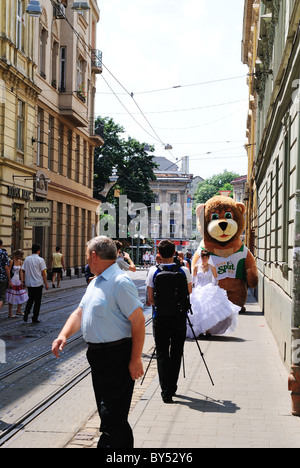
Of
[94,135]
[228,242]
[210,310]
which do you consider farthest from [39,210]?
[94,135]

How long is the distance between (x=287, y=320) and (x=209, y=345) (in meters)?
Answer: 3.16

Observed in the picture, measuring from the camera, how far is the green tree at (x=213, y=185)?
117438 millimetres

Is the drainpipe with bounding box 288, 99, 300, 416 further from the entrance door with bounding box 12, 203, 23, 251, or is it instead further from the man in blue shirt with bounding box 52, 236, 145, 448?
the entrance door with bounding box 12, 203, 23, 251

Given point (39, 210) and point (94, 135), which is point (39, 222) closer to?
point (39, 210)

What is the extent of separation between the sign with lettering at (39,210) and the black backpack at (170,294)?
58.1 ft

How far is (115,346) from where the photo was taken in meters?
4.79

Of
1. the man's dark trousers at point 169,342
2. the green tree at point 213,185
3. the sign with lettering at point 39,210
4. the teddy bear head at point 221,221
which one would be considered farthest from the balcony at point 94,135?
the green tree at point 213,185

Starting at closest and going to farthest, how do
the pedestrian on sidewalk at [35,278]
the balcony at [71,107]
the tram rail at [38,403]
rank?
the tram rail at [38,403], the pedestrian on sidewalk at [35,278], the balcony at [71,107]

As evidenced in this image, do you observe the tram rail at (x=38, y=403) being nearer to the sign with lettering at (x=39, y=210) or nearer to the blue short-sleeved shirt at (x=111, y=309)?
the blue short-sleeved shirt at (x=111, y=309)

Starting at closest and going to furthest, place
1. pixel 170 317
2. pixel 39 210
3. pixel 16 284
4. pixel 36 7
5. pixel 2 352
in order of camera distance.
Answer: pixel 170 317
pixel 2 352
pixel 16 284
pixel 36 7
pixel 39 210

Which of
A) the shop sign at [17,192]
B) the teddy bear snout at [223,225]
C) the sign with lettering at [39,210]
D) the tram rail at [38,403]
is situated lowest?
the tram rail at [38,403]

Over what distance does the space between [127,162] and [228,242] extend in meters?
41.9

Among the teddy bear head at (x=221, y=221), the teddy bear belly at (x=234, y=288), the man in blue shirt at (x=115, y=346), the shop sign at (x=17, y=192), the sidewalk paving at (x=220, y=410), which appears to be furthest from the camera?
the shop sign at (x=17, y=192)

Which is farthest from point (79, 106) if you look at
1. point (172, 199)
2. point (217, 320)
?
point (172, 199)
